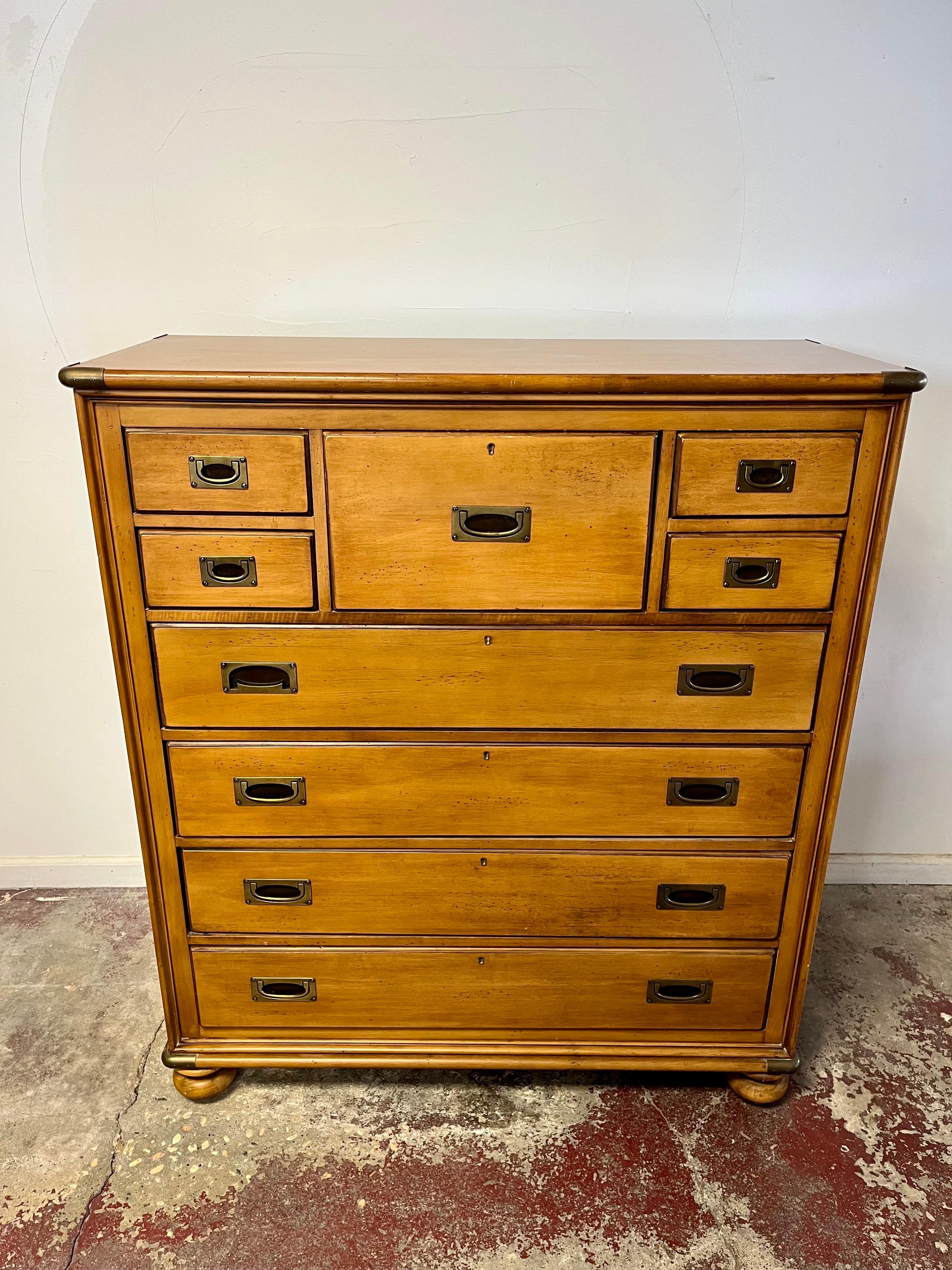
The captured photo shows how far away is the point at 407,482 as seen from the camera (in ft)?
5.02

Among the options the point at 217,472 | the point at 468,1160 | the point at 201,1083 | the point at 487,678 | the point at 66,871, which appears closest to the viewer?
the point at 217,472

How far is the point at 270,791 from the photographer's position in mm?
1729

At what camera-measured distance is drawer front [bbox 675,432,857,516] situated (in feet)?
4.96

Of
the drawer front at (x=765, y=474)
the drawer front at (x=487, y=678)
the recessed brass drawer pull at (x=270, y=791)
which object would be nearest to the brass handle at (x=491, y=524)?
the drawer front at (x=487, y=678)

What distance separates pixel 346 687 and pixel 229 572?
0.97ft

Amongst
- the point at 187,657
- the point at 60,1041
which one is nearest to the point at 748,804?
the point at 187,657

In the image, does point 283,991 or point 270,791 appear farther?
point 283,991

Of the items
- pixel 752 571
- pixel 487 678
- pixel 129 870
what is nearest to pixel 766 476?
pixel 752 571

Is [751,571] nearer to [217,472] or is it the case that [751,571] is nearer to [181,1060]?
[217,472]

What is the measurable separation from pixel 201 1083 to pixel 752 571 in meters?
1.57

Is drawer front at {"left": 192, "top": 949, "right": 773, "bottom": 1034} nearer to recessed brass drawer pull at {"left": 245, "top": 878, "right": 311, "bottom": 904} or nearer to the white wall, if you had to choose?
recessed brass drawer pull at {"left": 245, "top": 878, "right": 311, "bottom": 904}

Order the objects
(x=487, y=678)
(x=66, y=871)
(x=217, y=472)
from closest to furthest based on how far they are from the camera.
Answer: (x=217, y=472), (x=487, y=678), (x=66, y=871)

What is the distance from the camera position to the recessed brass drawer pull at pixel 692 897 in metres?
1.80

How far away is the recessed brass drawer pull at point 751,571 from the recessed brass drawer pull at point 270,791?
889 millimetres
